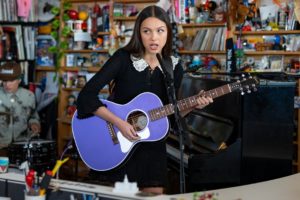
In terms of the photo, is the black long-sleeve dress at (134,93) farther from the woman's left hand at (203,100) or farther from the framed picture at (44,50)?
the framed picture at (44,50)

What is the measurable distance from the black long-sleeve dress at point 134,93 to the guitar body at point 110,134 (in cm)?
3

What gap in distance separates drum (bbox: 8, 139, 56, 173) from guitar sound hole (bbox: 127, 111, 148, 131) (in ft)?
6.27

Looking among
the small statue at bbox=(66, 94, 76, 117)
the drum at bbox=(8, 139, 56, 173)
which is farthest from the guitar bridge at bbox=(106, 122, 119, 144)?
the small statue at bbox=(66, 94, 76, 117)

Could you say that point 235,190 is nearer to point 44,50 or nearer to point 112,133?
point 112,133

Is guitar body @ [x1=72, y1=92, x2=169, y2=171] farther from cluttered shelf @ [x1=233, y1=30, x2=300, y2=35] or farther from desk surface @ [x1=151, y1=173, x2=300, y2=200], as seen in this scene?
cluttered shelf @ [x1=233, y1=30, x2=300, y2=35]

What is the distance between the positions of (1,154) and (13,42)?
6.05ft

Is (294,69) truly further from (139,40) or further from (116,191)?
(116,191)

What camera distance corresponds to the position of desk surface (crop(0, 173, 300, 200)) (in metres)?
1.63

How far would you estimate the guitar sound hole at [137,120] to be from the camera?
2.58 m

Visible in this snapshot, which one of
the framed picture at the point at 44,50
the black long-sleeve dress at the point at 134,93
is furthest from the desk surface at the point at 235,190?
the framed picture at the point at 44,50

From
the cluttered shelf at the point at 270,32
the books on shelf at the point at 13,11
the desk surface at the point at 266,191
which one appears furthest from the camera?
the books on shelf at the point at 13,11

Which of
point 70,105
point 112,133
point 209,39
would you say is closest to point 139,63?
point 112,133

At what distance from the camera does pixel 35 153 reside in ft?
14.8

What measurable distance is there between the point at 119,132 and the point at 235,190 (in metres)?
0.74
